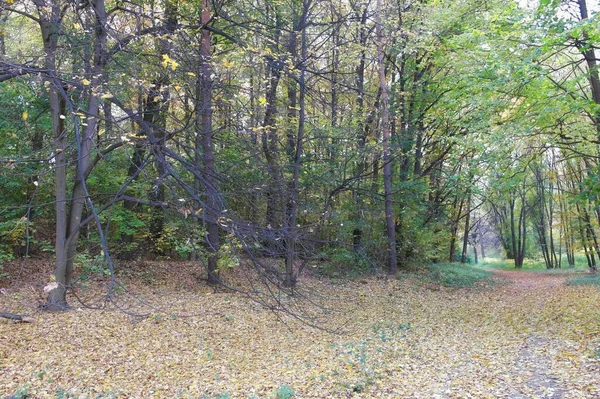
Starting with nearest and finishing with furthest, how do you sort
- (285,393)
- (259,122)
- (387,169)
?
1. (285,393)
2. (259,122)
3. (387,169)

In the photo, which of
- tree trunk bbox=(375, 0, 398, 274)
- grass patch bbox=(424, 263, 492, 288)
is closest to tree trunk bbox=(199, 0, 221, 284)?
tree trunk bbox=(375, 0, 398, 274)

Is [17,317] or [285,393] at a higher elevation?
[17,317]

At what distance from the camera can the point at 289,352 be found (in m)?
Result: 7.46

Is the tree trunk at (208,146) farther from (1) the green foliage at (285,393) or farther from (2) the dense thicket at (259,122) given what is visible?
(1) the green foliage at (285,393)

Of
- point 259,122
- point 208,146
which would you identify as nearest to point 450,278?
point 259,122

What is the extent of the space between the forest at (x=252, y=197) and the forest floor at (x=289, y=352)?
0.05m

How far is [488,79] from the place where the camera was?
8.86 meters

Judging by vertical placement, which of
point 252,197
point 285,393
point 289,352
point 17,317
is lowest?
point 289,352

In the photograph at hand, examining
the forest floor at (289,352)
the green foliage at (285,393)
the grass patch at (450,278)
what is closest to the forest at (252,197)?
the forest floor at (289,352)

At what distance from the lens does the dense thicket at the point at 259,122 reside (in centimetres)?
486

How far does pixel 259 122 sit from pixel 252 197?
2.12 meters

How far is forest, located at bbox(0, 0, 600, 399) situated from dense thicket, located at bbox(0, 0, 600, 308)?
0.07 m

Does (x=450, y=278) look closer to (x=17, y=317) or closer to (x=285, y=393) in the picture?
(x=285, y=393)

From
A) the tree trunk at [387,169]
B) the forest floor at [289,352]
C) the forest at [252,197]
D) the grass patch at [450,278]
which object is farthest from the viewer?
the grass patch at [450,278]
